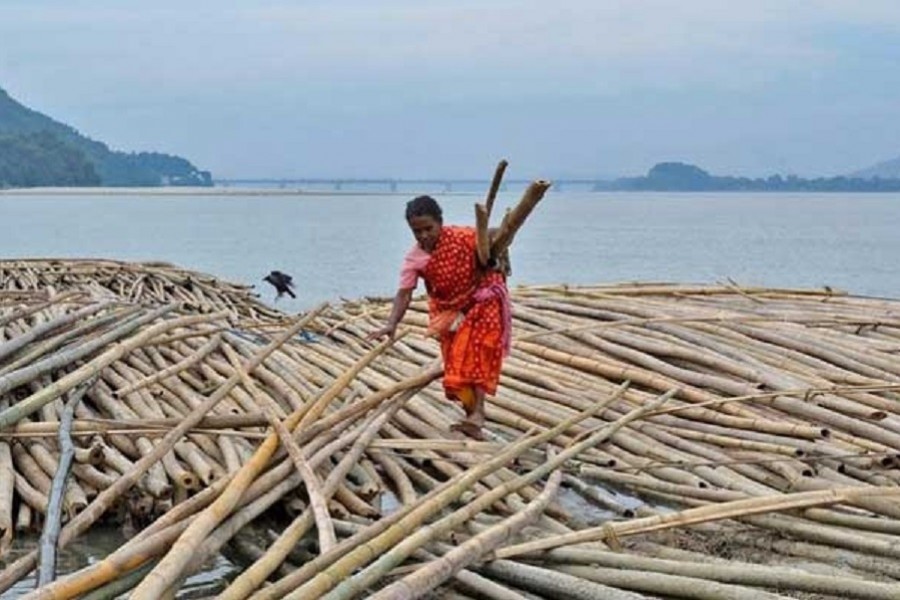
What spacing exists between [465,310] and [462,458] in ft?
2.08

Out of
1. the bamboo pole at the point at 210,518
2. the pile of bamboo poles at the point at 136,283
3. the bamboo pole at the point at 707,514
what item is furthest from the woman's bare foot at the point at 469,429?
the pile of bamboo poles at the point at 136,283

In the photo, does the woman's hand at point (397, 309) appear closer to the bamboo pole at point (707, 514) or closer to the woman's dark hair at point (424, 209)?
the woman's dark hair at point (424, 209)

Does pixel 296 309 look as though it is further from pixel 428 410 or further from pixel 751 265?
pixel 751 265

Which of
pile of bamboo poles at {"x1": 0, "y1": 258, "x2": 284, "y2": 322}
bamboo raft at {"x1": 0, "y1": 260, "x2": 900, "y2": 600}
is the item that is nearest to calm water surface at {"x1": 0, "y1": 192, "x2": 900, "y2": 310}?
pile of bamboo poles at {"x1": 0, "y1": 258, "x2": 284, "y2": 322}

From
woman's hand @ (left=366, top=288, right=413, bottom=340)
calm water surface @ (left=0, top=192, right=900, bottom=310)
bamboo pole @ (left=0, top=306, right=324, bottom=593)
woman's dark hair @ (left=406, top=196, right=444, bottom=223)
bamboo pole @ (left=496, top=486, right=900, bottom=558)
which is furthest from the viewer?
calm water surface @ (left=0, top=192, right=900, bottom=310)

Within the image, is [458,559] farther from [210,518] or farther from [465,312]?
[465,312]

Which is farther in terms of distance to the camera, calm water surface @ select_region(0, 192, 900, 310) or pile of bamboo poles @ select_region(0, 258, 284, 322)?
calm water surface @ select_region(0, 192, 900, 310)

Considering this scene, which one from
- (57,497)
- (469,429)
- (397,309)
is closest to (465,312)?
(397,309)

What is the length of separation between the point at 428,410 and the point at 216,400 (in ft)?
2.69

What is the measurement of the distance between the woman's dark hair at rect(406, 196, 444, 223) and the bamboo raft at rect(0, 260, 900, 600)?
591mm

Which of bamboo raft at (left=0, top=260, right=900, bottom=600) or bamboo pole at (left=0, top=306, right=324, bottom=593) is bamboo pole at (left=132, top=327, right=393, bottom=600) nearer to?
bamboo raft at (left=0, top=260, right=900, bottom=600)

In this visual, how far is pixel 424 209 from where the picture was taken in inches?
174

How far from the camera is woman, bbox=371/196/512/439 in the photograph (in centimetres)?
453

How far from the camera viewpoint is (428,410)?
4.74 meters
